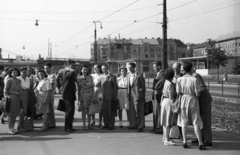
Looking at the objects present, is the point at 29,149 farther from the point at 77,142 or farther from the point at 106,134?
the point at 106,134

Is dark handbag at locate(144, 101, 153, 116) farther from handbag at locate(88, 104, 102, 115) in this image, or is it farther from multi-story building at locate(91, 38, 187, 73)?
multi-story building at locate(91, 38, 187, 73)

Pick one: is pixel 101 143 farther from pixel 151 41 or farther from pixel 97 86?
pixel 151 41

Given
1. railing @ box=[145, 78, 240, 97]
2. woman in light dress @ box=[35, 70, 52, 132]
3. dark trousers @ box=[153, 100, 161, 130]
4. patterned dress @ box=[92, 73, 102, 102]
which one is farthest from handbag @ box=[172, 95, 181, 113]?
railing @ box=[145, 78, 240, 97]

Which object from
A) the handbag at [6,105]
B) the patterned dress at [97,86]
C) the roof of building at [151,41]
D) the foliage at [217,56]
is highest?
the roof of building at [151,41]

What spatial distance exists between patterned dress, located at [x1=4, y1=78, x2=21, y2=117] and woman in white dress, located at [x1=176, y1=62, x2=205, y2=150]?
4909mm

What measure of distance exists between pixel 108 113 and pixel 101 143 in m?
2.31

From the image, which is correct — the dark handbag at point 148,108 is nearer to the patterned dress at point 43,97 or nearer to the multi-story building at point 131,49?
the patterned dress at point 43,97

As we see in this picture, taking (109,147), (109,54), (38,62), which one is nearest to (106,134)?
(109,147)

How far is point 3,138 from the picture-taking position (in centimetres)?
771

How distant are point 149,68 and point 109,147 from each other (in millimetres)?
86186

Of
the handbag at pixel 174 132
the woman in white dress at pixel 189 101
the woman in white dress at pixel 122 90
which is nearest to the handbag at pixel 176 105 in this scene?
the woman in white dress at pixel 189 101

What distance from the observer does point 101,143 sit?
7031 mm

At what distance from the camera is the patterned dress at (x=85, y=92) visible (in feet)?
29.4

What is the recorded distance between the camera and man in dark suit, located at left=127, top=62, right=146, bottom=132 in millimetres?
8789
